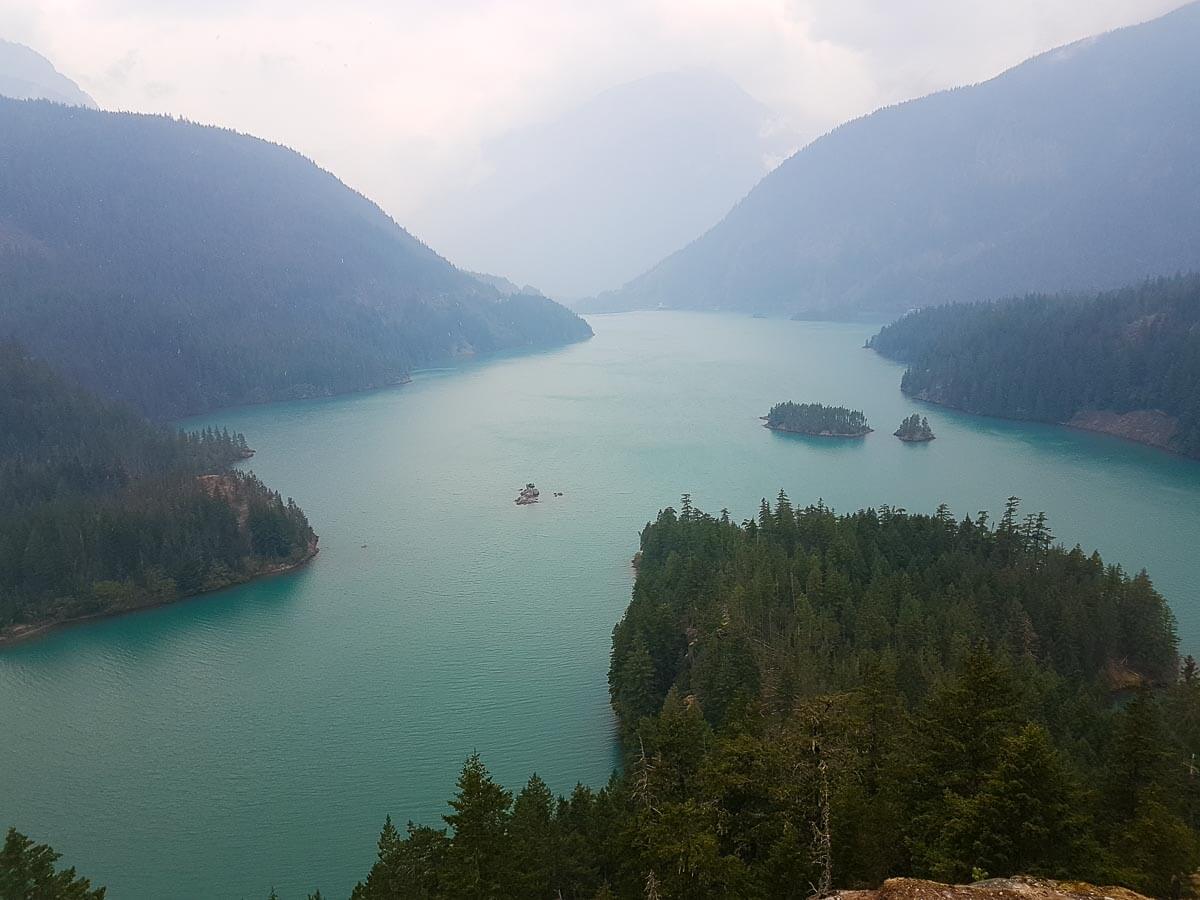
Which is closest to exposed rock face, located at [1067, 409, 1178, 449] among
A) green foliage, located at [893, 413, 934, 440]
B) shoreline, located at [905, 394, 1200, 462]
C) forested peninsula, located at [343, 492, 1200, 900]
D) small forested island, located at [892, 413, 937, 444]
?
shoreline, located at [905, 394, 1200, 462]

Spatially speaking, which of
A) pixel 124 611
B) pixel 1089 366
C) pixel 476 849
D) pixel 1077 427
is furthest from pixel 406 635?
pixel 1089 366

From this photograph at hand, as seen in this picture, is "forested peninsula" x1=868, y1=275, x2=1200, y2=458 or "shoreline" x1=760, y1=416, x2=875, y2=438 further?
"shoreline" x1=760, y1=416, x2=875, y2=438

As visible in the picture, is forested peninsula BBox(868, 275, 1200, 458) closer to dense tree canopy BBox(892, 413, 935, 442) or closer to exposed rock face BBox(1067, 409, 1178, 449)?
exposed rock face BBox(1067, 409, 1178, 449)

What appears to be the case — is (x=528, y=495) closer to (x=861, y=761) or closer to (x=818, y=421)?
(x=818, y=421)

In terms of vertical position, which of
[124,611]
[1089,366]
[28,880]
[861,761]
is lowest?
[124,611]

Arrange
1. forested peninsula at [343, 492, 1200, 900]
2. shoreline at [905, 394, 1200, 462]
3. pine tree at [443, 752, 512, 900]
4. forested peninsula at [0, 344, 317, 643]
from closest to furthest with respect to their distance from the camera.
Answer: forested peninsula at [343, 492, 1200, 900] → pine tree at [443, 752, 512, 900] → forested peninsula at [0, 344, 317, 643] → shoreline at [905, 394, 1200, 462]

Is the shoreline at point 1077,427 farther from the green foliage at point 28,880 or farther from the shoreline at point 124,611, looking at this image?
the green foliage at point 28,880
